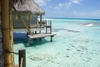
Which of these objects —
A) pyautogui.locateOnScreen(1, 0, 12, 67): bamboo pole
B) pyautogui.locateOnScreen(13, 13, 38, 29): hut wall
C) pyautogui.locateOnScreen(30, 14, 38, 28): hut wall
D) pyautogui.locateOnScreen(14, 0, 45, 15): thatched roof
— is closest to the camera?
pyautogui.locateOnScreen(1, 0, 12, 67): bamboo pole

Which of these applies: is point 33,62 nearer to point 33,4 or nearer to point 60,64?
point 60,64

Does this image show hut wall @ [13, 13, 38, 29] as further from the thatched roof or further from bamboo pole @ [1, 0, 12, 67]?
bamboo pole @ [1, 0, 12, 67]

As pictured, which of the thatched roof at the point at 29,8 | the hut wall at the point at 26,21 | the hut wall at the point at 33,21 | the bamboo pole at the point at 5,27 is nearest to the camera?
the bamboo pole at the point at 5,27

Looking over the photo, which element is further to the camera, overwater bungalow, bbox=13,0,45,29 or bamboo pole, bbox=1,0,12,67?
overwater bungalow, bbox=13,0,45,29

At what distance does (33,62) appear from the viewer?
326 inches

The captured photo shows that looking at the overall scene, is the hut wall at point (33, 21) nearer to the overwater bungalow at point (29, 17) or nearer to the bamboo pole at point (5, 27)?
the overwater bungalow at point (29, 17)

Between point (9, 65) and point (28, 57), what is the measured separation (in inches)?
256

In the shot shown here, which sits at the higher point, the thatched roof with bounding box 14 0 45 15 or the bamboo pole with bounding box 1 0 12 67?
the thatched roof with bounding box 14 0 45 15

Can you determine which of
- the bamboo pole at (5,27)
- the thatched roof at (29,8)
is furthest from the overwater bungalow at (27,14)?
the bamboo pole at (5,27)

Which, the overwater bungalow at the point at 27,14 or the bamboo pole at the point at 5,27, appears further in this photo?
the overwater bungalow at the point at 27,14

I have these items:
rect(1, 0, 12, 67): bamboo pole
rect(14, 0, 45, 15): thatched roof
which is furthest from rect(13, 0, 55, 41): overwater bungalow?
rect(1, 0, 12, 67): bamboo pole

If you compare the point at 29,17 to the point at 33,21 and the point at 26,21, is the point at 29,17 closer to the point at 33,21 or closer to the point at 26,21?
the point at 26,21

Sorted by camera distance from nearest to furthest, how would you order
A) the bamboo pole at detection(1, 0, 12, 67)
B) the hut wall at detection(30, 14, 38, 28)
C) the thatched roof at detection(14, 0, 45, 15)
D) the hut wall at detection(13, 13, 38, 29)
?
the bamboo pole at detection(1, 0, 12, 67), the thatched roof at detection(14, 0, 45, 15), the hut wall at detection(13, 13, 38, 29), the hut wall at detection(30, 14, 38, 28)

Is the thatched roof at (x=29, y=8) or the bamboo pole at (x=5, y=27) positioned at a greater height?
the thatched roof at (x=29, y=8)
